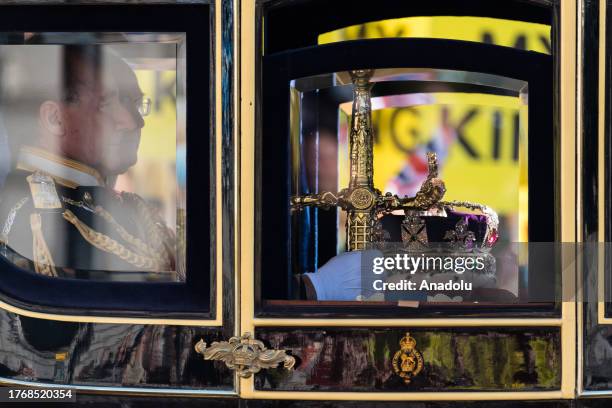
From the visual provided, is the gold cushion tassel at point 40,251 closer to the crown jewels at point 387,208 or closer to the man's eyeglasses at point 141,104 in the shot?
the man's eyeglasses at point 141,104

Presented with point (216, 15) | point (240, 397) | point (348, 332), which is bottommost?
point (240, 397)

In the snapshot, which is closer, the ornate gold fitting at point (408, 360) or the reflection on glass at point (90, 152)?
the ornate gold fitting at point (408, 360)

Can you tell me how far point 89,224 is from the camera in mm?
2828

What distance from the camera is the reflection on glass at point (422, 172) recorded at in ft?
9.21

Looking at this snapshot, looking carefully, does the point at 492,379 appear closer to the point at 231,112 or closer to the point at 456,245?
the point at 456,245

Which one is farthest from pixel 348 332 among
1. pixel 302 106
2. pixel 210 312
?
pixel 302 106

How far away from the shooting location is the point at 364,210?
3.01 m

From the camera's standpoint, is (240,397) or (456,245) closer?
(240,397)

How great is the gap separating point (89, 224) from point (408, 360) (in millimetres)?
1046

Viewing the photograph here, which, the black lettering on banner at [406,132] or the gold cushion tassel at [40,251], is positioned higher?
the black lettering on banner at [406,132]

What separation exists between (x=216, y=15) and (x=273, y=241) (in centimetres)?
69

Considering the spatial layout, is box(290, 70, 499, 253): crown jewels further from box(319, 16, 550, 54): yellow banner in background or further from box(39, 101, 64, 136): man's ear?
box(39, 101, 64, 136): man's ear

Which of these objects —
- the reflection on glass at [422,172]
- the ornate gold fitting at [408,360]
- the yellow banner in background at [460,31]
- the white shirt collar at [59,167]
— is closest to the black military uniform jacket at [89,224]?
the white shirt collar at [59,167]

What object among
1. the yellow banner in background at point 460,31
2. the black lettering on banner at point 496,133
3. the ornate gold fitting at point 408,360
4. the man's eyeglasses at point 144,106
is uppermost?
the yellow banner in background at point 460,31
